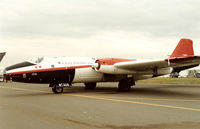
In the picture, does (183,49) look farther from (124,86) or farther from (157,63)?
(124,86)

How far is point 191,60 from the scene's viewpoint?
13.7m

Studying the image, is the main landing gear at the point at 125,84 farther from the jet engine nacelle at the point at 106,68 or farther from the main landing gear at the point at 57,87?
the main landing gear at the point at 57,87

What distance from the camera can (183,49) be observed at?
20547mm

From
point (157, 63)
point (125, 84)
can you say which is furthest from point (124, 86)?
point (157, 63)

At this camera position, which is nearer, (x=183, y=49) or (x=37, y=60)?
(x=37, y=60)

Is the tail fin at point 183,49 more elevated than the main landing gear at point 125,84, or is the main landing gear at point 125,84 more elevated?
the tail fin at point 183,49

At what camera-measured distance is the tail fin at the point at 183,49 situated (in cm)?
2039

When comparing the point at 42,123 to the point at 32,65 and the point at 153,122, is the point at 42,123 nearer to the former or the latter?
the point at 153,122

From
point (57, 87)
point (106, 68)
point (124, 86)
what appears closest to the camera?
point (57, 87)

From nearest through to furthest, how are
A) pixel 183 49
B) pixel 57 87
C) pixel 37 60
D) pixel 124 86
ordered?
pixel 37 60, pixel 57 87, pixel 124 86, pixel 183 49

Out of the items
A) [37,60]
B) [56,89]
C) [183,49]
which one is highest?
[183,49]

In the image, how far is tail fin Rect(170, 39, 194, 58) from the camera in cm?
2039

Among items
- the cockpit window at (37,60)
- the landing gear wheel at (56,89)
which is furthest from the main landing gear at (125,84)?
the cockpit window at (37,60)

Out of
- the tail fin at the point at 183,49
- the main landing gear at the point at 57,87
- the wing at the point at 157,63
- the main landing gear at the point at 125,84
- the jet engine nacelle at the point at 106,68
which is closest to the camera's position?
the wing at the point at 157,63
